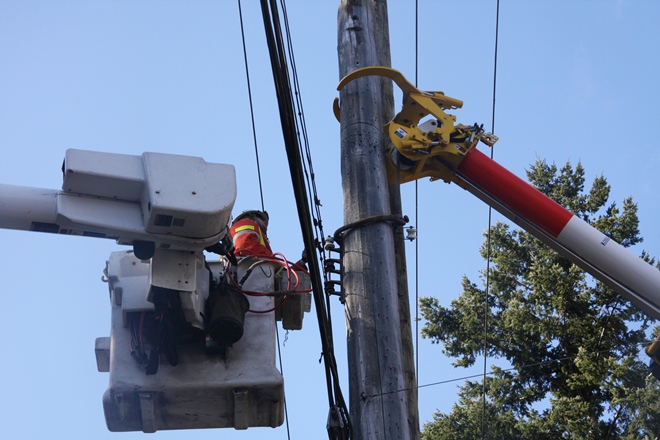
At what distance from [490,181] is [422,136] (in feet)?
1.87

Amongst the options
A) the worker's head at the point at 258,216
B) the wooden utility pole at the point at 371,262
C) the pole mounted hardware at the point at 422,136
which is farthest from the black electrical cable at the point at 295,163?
the worker's head at the point at 258,216

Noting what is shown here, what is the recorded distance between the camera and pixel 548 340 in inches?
773

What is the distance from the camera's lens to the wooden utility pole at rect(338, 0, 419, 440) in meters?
5.69

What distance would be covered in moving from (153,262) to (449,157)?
232 centimetres

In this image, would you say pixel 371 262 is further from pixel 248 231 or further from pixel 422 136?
pixel 248 231

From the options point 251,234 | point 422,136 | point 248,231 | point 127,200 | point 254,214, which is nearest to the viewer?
point 127,200

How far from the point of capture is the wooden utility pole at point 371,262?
5.69 metres

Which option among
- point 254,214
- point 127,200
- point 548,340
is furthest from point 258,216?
point 548,340

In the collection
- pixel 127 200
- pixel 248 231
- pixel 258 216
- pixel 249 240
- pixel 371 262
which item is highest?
pixel 258 216

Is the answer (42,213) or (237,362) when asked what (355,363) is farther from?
(42,213)

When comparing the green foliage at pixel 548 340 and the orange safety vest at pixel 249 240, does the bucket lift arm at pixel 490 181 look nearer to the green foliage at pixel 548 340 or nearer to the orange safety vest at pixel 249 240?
the orange safety vest at pixel 249 240

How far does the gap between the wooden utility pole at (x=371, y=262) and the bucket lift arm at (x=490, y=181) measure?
15 cm

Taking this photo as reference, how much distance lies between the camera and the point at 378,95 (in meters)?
6.98

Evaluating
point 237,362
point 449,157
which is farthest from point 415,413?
point 449,157
